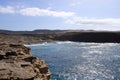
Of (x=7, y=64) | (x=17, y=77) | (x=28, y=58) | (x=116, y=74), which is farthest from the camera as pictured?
(x=116, y=74)

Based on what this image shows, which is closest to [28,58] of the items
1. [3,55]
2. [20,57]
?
[20,57]

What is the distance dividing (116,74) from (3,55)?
3353 centimetres

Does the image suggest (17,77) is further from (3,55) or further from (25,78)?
→ (3,55)

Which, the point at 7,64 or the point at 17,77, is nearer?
the point at 17,77

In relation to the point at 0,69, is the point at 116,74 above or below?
below

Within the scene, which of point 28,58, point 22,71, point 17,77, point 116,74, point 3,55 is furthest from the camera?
point 116,74

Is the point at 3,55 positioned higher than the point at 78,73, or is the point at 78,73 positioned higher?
the point at 3,55

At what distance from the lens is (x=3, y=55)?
85.0 ft

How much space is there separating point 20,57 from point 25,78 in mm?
6073

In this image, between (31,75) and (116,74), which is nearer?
(31,75)

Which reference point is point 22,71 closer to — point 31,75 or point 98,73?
point 31,75

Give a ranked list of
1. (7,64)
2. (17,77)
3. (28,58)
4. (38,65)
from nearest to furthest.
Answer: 1. (17,77)
2. (7,64)
3. (28,58)
4. (38,65)

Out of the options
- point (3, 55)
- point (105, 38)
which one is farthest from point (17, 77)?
point (105, 38)

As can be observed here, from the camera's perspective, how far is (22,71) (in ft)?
73.5
